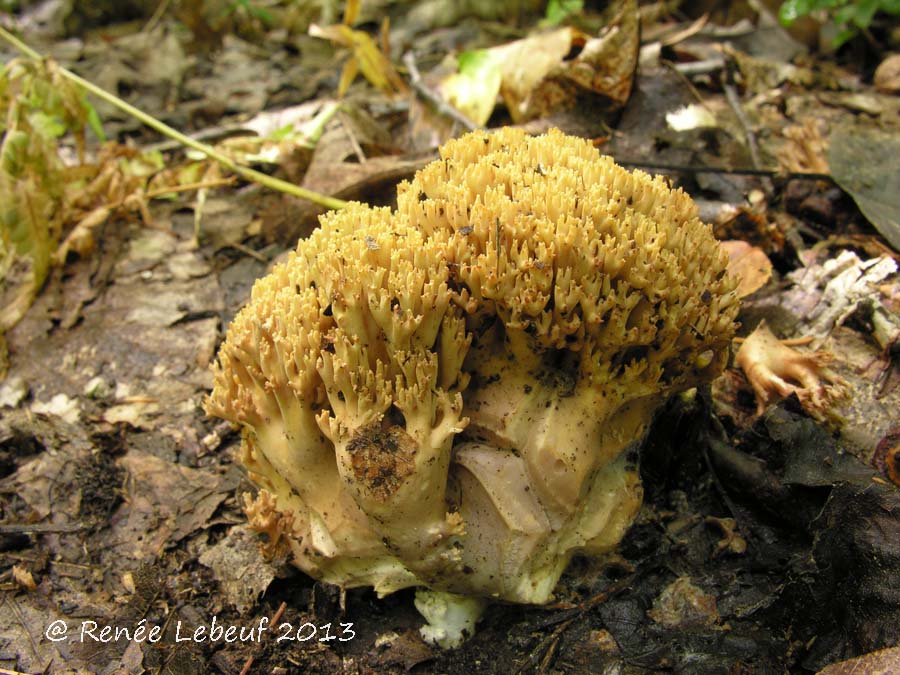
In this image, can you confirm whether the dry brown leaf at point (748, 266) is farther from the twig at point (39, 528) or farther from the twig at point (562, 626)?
the twig at point (39, 528)

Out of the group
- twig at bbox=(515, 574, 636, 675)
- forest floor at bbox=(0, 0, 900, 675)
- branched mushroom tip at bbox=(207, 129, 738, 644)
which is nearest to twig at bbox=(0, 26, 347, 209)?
forest floor at bbox=(0, 0, 900, 675)

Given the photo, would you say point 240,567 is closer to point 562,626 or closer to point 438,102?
point 562,626

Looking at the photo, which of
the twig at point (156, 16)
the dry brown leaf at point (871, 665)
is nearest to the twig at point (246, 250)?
the dry brown leaf at point (871, 665)

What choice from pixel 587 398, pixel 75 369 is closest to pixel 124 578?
pixel 75 369

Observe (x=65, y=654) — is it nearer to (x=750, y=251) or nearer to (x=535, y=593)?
(x=535, y=593)

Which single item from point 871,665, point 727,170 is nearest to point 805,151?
point 727,170

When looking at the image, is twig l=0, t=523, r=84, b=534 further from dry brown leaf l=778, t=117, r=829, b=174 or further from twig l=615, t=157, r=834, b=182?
dry brown leaf l=778, t=117, r=829, b=174
